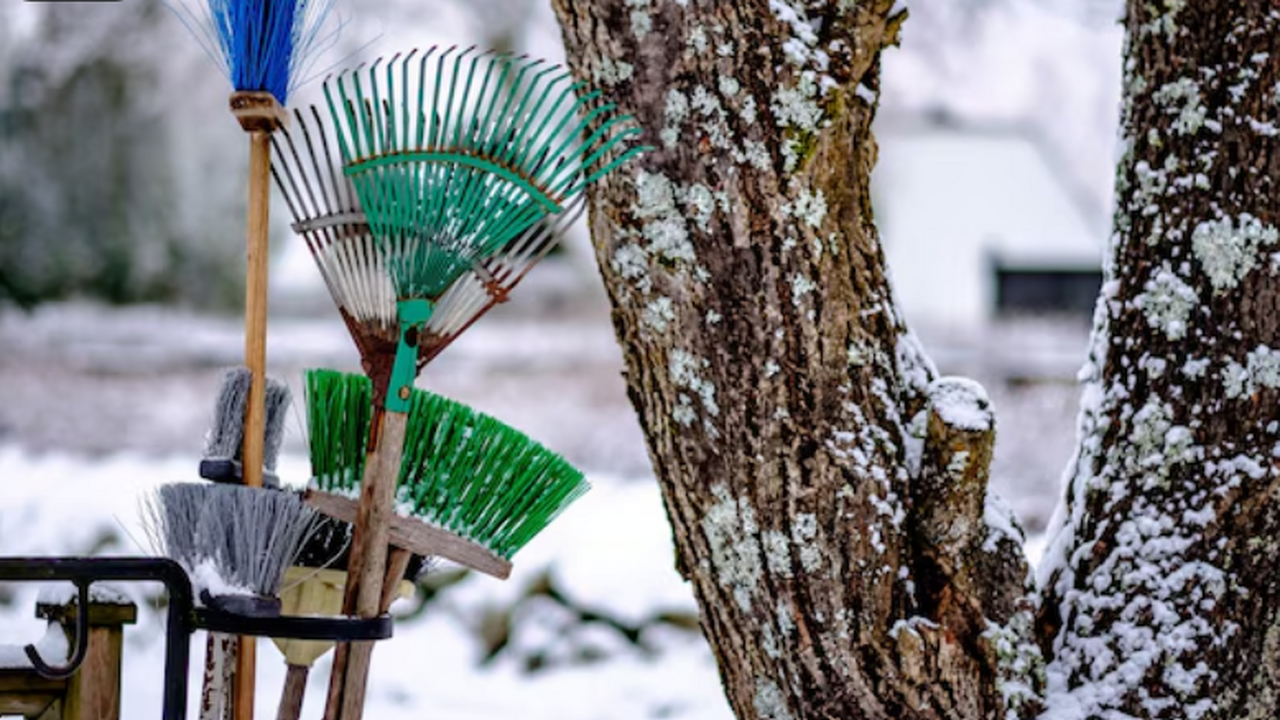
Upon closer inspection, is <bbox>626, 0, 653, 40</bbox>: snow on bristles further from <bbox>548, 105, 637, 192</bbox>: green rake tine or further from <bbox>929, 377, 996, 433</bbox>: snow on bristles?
<bbox>929, 377, 996, 433</bbox>: snow on bristles

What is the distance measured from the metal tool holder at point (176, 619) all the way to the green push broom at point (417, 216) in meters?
0.05

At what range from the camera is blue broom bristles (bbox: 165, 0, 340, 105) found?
4.54ft

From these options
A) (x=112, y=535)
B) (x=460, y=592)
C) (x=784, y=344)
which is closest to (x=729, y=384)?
(x=784, y=344)

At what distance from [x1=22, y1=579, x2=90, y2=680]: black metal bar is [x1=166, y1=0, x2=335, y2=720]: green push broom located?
155 mm

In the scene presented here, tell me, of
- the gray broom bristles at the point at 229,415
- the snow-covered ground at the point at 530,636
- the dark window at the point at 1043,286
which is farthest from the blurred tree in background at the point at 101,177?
the gray broom bristles at the point at 229,415

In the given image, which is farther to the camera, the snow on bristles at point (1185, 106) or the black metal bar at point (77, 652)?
the snow on bristles at point (1185, 106)

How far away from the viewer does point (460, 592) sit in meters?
4.04

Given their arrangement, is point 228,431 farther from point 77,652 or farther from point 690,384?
point 690,384

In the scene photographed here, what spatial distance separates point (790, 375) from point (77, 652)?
76 centimetres

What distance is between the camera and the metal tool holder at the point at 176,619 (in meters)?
1.31

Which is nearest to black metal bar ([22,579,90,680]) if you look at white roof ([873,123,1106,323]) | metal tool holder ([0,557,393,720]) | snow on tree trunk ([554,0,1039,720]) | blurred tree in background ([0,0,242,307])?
metal tool holder ([0,557,393,720])

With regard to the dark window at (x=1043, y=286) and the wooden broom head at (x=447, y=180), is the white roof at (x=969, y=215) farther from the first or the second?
the wooden broom head at (x=447, y=180)

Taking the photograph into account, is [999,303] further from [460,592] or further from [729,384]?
[729,384]

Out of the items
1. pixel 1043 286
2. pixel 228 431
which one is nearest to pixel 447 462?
pixel 228 431
